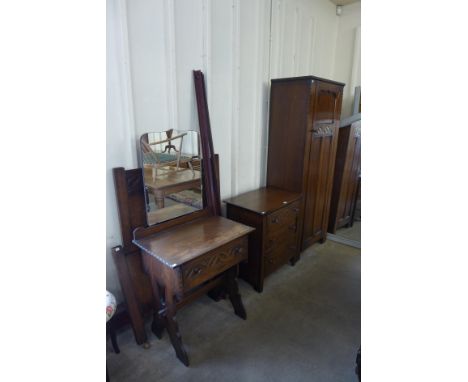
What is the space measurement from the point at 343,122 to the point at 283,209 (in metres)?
1.36

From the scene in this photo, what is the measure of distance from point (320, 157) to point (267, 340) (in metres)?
1.68

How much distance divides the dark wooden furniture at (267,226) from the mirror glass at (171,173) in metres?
0.40

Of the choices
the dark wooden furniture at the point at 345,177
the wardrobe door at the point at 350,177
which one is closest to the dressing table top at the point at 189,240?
the dark wooden furniture at the point at 345,177

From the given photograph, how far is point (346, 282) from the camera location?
2375 millimetres

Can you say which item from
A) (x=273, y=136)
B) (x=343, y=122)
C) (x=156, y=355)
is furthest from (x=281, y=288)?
(x=343, y=122)

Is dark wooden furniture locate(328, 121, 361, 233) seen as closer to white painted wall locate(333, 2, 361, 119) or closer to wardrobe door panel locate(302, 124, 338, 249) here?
wardrobe door panel locate(302, 124, 338, 249)

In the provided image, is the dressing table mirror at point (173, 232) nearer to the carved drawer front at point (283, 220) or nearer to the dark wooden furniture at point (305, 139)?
the carved drawer front at point (283, 220)

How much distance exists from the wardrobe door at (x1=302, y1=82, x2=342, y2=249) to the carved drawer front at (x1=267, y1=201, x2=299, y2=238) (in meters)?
0.27

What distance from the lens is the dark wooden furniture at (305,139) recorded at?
7.57 ft

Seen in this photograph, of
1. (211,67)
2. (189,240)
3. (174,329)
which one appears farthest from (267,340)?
(211,67)

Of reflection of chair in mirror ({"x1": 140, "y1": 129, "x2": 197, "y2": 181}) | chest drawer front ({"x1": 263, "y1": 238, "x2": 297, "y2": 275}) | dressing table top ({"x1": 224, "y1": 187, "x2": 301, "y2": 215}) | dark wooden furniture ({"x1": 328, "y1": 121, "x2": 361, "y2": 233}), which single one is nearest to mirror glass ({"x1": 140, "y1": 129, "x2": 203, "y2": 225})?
reflection of chair in mirror ({"x1": 140, "y1": 129, "x2": 197, "y2": 181})

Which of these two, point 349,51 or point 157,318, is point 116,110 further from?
point 349,51
